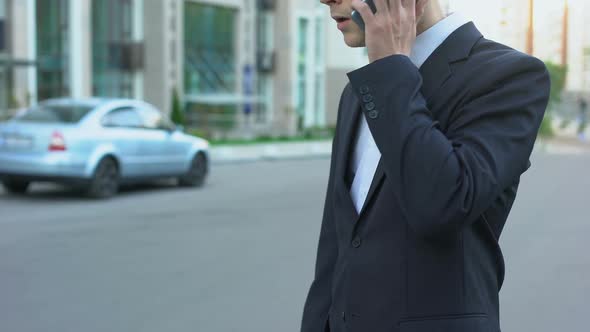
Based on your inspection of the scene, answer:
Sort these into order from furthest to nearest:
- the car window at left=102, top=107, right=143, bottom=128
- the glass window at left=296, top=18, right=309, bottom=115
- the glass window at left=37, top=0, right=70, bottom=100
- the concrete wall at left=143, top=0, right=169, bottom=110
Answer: the glass window at left=296, top=18, right=309, bottom=115 → the concrete wall at left=143, top=0, right=169, bottom=110 → the glass window at left=37, top=0, right=70, bottom=100 → the car window at left=102, top=107, right=143, bottom=128

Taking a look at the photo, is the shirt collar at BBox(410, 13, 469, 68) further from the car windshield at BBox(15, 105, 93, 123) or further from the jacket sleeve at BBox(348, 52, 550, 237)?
the car windshield at BBox(15, 105, 93, 123)

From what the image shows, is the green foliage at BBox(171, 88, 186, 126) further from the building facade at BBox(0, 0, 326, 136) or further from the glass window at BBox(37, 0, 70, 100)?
the glass window at BBox(37, 0, 70, 100)

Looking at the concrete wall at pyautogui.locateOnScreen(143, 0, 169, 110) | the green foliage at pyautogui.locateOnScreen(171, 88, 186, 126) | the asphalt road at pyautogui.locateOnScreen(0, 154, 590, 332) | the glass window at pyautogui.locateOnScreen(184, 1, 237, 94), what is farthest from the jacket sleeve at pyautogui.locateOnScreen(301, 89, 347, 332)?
the glass window at pyautogui.locateOnScreen(184, 1, 237, 94)

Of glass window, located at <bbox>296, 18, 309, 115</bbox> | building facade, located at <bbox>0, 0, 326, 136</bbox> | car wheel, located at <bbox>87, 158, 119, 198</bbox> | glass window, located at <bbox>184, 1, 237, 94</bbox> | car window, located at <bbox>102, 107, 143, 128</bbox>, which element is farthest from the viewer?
glass window, located at <bbox>296, 18, 309, 115</bbox>

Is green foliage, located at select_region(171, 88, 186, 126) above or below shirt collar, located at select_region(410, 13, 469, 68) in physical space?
below

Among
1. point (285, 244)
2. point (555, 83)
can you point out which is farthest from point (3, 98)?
point (555, 83)

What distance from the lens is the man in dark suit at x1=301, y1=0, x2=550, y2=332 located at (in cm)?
168

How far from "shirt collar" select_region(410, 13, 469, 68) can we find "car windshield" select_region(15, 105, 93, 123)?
40.9ft

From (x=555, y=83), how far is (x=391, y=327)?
45.6 m

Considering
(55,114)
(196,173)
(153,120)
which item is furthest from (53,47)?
(55,114)

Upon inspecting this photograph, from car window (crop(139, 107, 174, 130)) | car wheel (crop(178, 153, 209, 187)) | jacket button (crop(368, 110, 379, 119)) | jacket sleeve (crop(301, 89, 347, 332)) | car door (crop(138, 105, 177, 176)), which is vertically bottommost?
car wheel (crop(178, 153, 209, 187))

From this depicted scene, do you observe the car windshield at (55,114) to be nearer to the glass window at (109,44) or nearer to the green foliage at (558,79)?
the glass window at (109,44)

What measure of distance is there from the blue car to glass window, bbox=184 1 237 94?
24989 millimetres

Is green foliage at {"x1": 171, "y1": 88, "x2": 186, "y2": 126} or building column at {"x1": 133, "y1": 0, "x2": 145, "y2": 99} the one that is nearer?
green foliage at {"x1": 171, "y1": 88, "x2": 186, "y2": 126}
